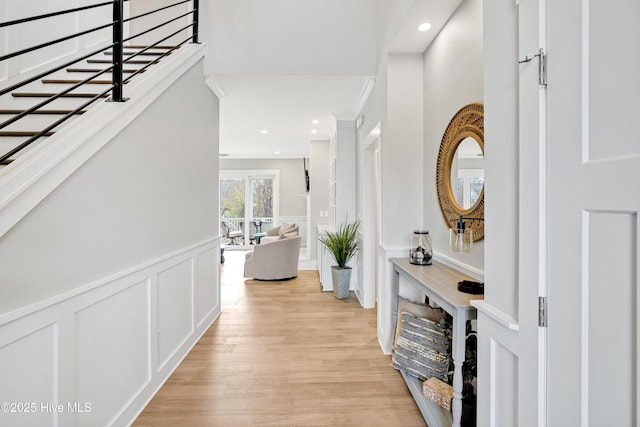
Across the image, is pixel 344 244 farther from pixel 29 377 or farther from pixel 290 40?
pixel 29 377

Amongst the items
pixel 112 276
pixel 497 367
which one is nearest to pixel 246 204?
pixel 112 276

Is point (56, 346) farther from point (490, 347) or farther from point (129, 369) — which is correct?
point (490, 347)

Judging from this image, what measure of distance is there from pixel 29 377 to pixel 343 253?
3388 millimetres

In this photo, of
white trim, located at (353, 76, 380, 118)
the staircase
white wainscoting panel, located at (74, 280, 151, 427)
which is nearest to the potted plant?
white trim, located at (353, 76, 380, 118)

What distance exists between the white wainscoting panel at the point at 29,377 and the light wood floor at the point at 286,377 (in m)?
0.75

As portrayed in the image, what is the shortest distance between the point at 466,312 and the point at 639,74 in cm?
110

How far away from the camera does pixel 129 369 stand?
6.01 feet

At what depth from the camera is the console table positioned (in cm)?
148

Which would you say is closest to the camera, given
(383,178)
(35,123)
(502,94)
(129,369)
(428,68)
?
(502,94)

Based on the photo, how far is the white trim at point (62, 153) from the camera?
3.69ft

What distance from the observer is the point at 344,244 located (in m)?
4.24

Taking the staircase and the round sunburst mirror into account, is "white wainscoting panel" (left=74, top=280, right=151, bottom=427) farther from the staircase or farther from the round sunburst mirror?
the round sunburst mirror

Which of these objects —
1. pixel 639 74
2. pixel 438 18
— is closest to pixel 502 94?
pixel 639 74

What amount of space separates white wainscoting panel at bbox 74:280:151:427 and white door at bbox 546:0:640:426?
1852 millimetres
